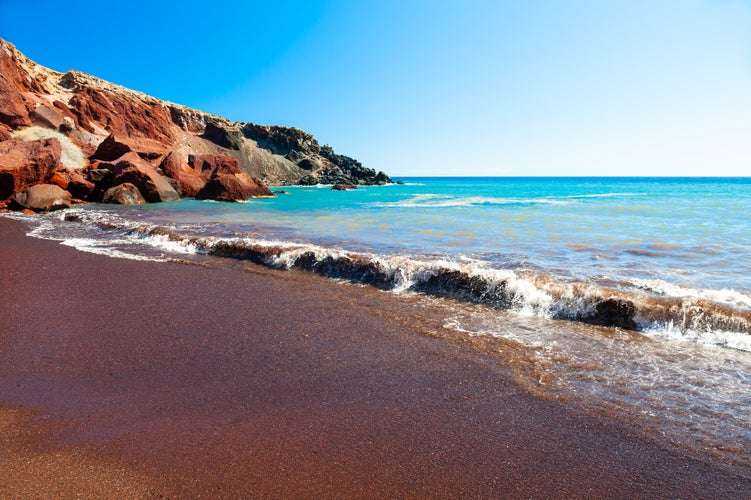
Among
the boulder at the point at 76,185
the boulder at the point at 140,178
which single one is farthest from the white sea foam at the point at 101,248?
the boulder at the point at 140,178

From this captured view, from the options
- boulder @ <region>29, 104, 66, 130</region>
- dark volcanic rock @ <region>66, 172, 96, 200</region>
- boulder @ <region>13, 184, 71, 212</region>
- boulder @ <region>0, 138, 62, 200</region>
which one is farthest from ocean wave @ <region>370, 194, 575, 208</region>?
boulder @ <region>29, 104, 66, 130</region>

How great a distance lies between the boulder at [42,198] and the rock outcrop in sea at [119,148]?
2.5 inches

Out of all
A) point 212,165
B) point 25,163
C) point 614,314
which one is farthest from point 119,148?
point 614,314

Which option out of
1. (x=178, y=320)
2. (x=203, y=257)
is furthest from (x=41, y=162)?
(x=178, y=320)

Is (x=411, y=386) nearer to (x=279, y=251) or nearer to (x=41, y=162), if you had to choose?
(x=279, y=251)

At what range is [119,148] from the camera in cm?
2969

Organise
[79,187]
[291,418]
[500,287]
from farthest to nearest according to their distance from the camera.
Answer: [79,187], [500,287], [291,418]

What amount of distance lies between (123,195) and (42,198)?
4516 mm

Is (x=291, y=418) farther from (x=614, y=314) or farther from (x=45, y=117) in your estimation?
(x=45, y=117)

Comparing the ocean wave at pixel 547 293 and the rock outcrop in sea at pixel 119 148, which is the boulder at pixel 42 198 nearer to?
the rock outcrop in sea at pixel 119 148

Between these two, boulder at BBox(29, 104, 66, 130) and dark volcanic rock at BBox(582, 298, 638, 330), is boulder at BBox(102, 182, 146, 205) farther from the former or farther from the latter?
dark volcanic rock at BBox(582, 298, 638, 330)

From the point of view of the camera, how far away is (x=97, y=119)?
150ft

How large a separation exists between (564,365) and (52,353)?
5.18 m

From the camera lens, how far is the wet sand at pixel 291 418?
2.40m
